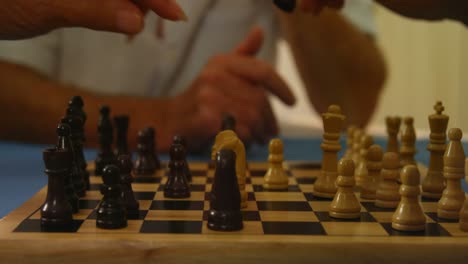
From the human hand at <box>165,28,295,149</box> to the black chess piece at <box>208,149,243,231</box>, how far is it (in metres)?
0.85

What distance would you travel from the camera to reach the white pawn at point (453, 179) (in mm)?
A: 1018

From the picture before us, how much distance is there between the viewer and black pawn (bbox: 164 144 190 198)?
3.83ft

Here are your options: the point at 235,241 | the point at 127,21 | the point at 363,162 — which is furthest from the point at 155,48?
the point at 235,241

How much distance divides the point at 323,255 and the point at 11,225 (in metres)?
0.46

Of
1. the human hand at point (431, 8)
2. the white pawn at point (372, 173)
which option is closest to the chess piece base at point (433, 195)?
the white pawn at point (372, 173)

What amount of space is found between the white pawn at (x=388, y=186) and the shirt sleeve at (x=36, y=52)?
1406 mm

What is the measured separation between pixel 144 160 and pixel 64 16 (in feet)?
1.59

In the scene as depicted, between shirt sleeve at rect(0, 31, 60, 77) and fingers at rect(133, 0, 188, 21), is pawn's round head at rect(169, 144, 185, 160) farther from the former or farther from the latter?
shirt sleeve at rect(0, 31, 60, 77)

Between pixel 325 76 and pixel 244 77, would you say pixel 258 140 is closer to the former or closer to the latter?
pixel 244 77

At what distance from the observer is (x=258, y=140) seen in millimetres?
1972

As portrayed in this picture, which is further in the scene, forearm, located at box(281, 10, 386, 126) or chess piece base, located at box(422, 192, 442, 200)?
forearm, located at box(281, 10, 386, 126)

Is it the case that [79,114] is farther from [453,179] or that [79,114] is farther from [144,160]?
[453,179]

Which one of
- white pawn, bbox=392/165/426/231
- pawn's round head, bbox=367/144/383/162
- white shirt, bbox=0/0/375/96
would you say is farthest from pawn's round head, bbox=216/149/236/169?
white shirt, bbox=0/0/375/96

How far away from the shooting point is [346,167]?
1.06m
